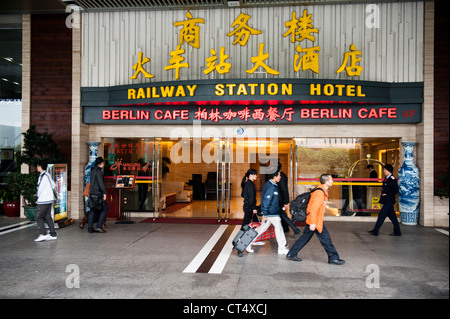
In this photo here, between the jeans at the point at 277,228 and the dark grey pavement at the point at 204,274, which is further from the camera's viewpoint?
the jeans at the point at 277,228

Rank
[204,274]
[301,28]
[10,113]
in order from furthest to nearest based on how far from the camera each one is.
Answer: [10,113], [301,28], [204,274]

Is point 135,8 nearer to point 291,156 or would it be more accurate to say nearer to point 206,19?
point 206,19

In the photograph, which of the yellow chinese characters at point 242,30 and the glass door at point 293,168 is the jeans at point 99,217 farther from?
the yellow chinese characters at point 242,30

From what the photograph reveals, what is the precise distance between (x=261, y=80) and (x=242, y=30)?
1.94 m

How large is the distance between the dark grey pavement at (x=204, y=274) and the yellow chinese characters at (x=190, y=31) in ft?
17.7

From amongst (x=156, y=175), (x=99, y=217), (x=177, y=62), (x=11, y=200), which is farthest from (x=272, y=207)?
(x=11, y=200)

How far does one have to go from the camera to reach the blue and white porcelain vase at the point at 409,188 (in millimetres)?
9750

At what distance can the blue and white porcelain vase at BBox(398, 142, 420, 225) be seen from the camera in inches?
384

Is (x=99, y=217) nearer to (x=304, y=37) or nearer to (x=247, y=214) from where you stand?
(x=247, y=214)

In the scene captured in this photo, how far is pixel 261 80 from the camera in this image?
929cm

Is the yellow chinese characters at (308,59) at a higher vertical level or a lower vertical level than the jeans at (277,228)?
higher

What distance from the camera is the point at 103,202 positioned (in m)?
8.78

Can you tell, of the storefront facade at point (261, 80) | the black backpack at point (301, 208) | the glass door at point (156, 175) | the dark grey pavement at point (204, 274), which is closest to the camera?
the dark grey pavement at point (204, 274)

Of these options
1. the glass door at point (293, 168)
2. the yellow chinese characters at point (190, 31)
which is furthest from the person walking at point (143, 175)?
the glass door at point (293, 168)
